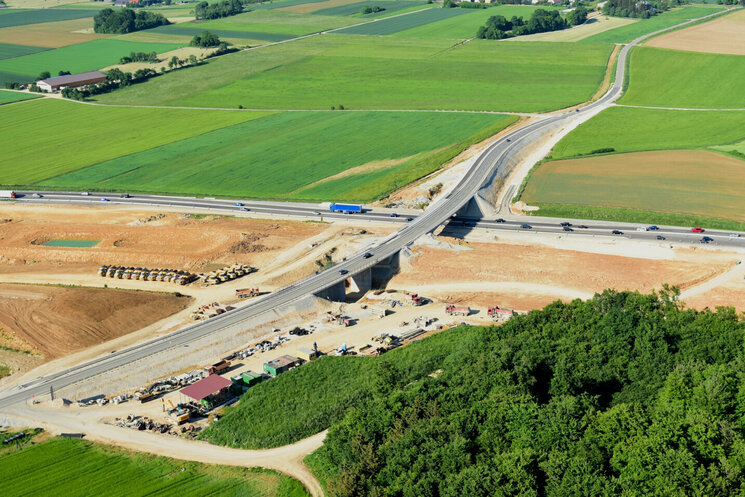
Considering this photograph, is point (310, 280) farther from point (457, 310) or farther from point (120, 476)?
point (120, 476)

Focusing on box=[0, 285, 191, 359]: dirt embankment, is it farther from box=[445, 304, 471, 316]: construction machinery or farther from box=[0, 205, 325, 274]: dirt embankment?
box=[445, 304, 471, 316]: construction machinery

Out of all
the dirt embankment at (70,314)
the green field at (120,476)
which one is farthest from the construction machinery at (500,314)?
the green field at (120,476)

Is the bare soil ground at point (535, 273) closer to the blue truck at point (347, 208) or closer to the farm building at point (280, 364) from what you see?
the blue truck at point (347, 208)

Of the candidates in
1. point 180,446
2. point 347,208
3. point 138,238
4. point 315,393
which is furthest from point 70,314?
point 347,208

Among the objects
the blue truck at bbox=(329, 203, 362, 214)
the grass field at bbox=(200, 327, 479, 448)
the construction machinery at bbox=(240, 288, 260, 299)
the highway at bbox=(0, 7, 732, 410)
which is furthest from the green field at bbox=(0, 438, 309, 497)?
the blue truck at bbox=(329, 203, 362, 214)

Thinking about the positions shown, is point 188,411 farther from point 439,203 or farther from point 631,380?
point 439,203
